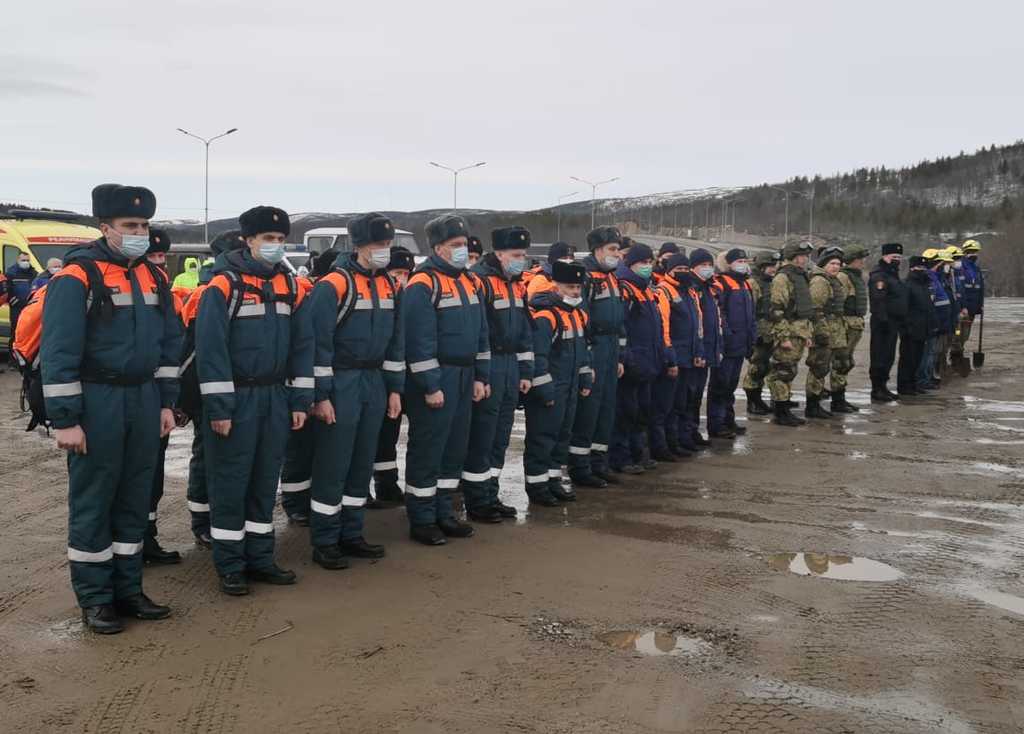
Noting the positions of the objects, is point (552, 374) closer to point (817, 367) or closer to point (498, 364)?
point (498, 364)

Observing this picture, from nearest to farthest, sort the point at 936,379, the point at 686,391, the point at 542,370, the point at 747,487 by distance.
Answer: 1. the point at 542,370
2. the point at 747,487
3. the point at 686,391
4. the point at 936,379

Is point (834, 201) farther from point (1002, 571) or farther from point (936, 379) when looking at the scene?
point (1002, 571)

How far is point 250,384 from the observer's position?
593cm

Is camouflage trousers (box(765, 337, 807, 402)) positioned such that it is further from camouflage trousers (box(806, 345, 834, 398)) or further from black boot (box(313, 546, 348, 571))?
black boot (box(313, 546, 348, 571))

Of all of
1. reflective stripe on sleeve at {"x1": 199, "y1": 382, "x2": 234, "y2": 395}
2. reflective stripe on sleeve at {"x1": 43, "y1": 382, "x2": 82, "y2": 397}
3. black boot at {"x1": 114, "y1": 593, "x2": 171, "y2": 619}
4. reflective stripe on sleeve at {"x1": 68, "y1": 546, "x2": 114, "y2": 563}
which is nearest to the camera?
reflective stripe on sleeve at {"x1": 43, "y1": 382, "x2": 82, "y2": 397}

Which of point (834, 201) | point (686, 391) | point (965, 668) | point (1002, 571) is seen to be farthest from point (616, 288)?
point (834, 201)

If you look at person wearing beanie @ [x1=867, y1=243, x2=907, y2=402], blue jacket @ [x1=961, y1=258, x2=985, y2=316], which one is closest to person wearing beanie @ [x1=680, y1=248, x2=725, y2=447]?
person wearing beanie @ [x1=867, y1=243, x2=907, y2=402]

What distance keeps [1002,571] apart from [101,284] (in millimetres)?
5747

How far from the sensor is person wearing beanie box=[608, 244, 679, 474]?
9570 mm

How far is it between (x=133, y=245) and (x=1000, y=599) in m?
5.32

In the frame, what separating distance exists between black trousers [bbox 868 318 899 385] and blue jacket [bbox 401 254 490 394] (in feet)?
30.1

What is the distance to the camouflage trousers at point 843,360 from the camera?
13148 millimetres

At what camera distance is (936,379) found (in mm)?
16266

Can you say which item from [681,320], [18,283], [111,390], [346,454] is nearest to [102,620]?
[111,390]
